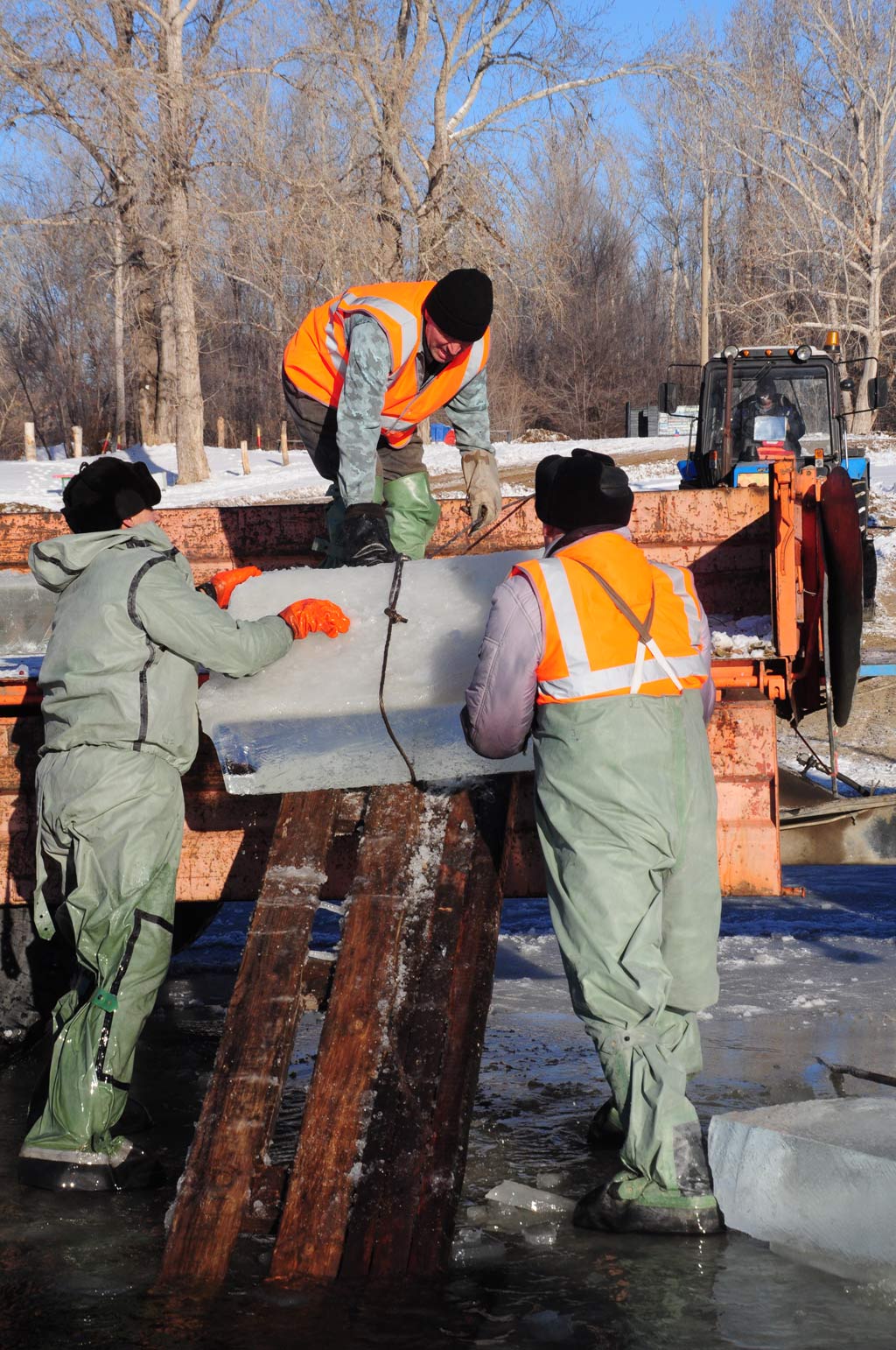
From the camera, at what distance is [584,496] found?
305cm

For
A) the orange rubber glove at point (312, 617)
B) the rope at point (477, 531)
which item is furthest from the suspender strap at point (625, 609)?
the rope at point (477, 531)

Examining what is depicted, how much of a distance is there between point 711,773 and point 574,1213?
41.7 inches

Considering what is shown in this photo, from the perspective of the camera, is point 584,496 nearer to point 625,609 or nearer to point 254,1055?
point 625,609

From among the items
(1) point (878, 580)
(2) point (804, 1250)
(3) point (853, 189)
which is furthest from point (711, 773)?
(3) point (853, 189)

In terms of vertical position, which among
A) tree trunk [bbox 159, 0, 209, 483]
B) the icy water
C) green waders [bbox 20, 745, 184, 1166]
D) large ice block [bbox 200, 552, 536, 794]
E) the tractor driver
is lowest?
the icy water

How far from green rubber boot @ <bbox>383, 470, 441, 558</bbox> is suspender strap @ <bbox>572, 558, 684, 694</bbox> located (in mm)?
1631

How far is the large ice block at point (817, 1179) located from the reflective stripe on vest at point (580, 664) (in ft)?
3.27

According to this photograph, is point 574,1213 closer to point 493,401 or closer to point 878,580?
point 878,580

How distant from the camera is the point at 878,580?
14570 mm

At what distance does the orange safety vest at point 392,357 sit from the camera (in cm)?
421

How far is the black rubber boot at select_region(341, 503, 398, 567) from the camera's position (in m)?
3.97

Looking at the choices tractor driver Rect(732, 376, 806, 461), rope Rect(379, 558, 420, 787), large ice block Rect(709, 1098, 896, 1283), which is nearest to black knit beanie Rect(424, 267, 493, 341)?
rope Rect(379, 558, 420, 787)

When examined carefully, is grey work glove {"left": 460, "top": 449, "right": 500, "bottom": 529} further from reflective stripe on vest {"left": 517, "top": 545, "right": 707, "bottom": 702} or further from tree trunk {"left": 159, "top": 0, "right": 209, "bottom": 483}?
tree trunk {"left": 159, "top": 0, "right": 209, "bottom": 483}

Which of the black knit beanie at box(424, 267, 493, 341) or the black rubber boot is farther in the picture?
the black knit beanie at box(424, 267, 493, 341)
